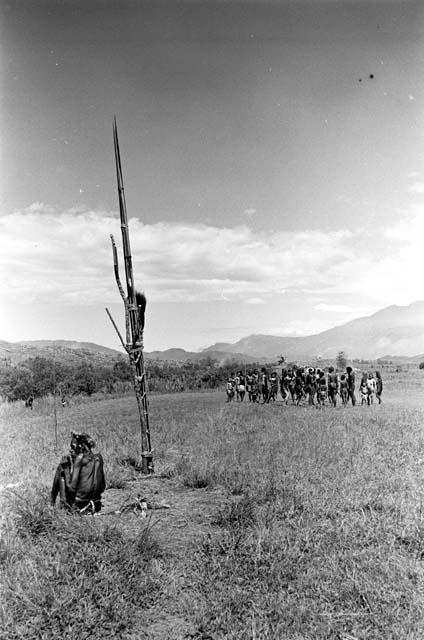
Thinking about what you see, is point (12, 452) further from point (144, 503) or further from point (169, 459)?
point (144, 503)

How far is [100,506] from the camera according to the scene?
22.2 ft

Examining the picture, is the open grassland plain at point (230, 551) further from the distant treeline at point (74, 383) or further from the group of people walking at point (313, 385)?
the distant treeline at point (74, 383)

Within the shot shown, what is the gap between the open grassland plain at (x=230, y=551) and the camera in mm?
4070

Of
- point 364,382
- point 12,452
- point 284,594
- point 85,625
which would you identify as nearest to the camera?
point 85,625

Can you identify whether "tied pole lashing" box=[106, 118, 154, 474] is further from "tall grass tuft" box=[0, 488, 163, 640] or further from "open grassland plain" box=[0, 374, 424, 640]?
"tall grass tuft" box=[0, 488, 163, 640]

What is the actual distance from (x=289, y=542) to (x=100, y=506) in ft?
9.56

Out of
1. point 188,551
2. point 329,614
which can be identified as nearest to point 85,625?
point 188,551

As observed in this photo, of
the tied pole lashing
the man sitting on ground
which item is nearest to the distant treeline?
the tied pole lashing

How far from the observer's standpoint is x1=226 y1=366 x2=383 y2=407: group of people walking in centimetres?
1973

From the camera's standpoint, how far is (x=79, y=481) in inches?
259

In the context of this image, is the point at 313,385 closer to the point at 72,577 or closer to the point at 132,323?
the point at 132,323

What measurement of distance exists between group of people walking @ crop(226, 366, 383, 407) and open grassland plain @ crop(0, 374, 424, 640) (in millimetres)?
9903

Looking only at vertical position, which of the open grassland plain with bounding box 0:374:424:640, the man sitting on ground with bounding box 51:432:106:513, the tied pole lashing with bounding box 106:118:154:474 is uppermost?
the tied pole lashing with bounding box 106:118:154:474

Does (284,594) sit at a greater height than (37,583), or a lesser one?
lesser
